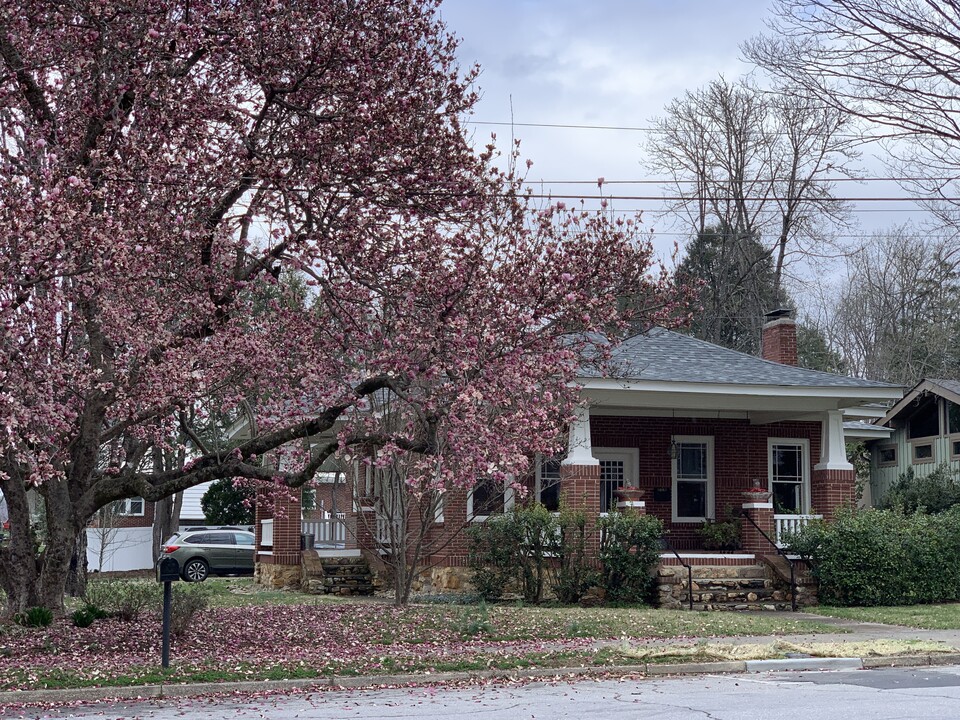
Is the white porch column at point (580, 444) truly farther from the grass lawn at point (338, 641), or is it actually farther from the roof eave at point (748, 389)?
the grass lawn at point (338, 641)

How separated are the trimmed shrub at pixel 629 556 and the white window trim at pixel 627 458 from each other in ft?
12.3

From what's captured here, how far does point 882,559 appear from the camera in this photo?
2014 cm

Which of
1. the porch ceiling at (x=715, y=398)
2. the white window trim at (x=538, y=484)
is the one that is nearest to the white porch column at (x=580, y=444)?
the porch ceiling at (x=715, y=398)

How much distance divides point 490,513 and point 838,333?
1335 inches

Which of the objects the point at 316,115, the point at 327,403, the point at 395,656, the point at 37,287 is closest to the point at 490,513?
the point at 327,403

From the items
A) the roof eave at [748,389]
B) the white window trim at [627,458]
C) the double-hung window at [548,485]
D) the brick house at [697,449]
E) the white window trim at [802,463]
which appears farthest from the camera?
the white window trim at [802,463]

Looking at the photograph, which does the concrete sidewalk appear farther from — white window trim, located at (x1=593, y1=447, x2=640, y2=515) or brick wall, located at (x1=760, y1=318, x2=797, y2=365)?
brick wall, located at (x1=760, y1=318, x2=797, y2=365)

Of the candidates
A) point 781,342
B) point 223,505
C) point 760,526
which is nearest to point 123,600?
point 760,526

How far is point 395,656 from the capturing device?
12953 millimetres

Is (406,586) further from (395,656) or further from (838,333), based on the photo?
(838,333)

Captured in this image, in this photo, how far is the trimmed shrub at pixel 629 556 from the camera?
66.5 ft

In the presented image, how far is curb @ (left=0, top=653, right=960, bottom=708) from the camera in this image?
10867 mm

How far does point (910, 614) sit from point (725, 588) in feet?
11.1

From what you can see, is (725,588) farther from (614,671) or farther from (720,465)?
(614,671)
